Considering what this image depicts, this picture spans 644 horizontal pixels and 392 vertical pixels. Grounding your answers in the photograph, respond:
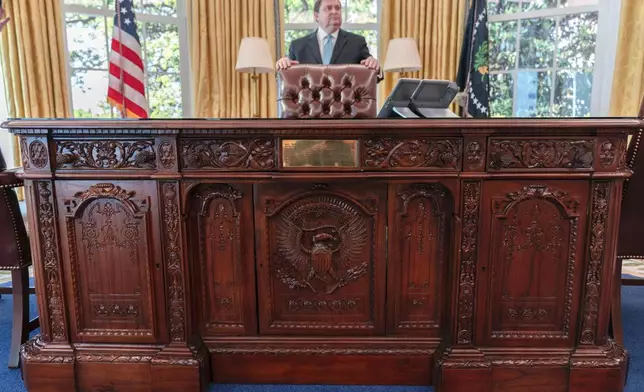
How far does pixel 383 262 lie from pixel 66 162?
1.30m

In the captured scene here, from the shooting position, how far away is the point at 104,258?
5.50 ft

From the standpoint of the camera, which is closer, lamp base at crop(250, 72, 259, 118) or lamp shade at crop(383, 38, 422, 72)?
lamp shade at crop(383, 38, 422, 72)

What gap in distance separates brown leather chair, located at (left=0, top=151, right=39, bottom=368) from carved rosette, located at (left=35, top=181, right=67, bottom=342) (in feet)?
1.05

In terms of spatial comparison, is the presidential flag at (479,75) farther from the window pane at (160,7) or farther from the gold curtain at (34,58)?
the gold curtain at (34,58)

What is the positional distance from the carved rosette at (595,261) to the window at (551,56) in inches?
102

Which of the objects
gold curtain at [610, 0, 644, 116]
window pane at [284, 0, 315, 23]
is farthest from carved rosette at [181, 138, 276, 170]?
window pane at [284, 0, 315, 23]

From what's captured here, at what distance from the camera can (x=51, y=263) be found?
1666mm

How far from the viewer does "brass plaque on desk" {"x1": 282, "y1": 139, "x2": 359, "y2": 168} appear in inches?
61.4

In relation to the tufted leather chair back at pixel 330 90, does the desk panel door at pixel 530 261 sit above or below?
below

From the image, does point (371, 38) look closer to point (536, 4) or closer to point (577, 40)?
point (536, 4)

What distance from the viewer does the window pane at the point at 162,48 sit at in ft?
14.8

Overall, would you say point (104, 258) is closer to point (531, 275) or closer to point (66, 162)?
point (66, 162)

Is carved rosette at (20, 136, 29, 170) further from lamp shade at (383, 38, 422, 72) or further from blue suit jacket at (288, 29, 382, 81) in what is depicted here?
lamp shade at (383, 38, 422, 72)

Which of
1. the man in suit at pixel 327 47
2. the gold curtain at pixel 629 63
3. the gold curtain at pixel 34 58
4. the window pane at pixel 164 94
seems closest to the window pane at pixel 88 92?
the gold curtain at pixel 34 58
